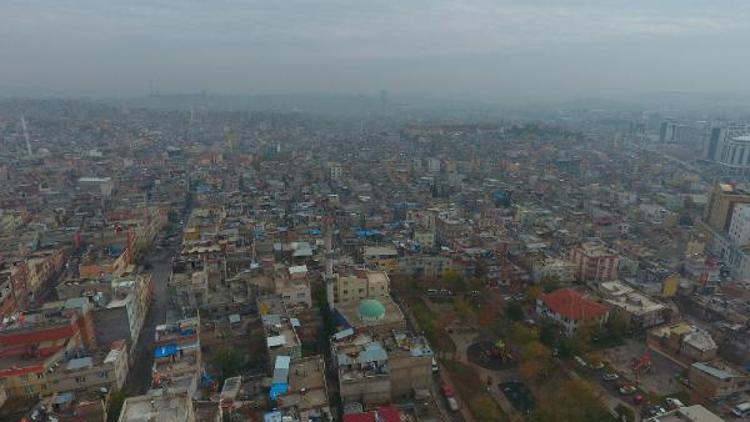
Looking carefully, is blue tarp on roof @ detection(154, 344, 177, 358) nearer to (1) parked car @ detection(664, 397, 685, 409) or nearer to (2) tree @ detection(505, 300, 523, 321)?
(2) tree @ detection(505, 300, 523, 321)

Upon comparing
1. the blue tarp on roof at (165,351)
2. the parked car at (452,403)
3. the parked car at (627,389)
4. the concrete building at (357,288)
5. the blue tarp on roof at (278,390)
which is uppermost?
the blue tarp on roof at (165,351)

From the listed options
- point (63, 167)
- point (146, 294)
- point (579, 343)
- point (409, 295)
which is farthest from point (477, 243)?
point (63, 167)

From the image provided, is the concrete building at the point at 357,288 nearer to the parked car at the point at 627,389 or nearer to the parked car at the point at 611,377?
the parked car at the point at 611,377

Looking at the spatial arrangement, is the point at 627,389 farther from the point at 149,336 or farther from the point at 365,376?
the point at 149,336

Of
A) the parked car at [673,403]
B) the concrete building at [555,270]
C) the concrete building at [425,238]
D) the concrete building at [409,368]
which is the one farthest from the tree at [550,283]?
the concrete building at [409,368]

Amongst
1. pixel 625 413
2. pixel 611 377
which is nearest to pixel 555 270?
pixel 611 377
